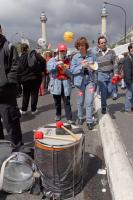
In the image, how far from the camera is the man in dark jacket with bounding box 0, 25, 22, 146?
16.1 feet

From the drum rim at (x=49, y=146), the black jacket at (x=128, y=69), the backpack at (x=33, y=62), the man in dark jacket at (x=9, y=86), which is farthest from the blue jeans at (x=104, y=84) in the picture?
the drum rim at (x=49, y=146)

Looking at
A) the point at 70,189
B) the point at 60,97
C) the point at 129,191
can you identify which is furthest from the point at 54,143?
the point at 60,97

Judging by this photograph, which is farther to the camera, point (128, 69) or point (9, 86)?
point (128, 69)

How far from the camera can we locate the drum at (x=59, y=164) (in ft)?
12.4

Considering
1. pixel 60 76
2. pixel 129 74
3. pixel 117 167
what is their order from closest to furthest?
1. pixel 117 167
2. pixel 60 76
3. pixel 129 74

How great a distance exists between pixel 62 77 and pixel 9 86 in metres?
2.17

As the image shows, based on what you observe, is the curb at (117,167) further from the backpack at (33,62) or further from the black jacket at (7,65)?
the backpack at (33,62)

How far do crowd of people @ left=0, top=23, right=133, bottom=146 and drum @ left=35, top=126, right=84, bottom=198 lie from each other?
1338 millimetres

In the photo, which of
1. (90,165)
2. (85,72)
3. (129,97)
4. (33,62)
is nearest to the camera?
(90,165)

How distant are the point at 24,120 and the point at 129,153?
380 centimetres

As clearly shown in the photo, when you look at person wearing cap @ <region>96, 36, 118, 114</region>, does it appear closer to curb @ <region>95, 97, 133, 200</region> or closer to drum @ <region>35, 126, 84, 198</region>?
curb @ <region>95, 97, 133, 200</region>

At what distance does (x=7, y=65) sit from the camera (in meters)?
4.96

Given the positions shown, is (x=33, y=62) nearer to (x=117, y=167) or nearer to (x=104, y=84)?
(x=104, y=84)

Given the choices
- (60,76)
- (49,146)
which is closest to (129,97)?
(60,76)
